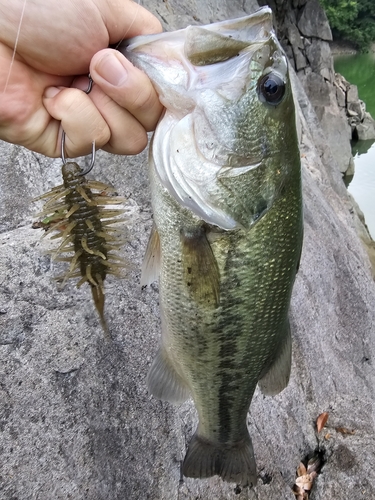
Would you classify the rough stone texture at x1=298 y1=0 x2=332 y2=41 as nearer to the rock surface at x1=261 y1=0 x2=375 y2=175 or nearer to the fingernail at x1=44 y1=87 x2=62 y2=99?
the rock surface at x1=261 y1=0 x2=375 y2=175

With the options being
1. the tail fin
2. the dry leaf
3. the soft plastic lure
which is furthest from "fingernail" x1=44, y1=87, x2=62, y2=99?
the dry leaf

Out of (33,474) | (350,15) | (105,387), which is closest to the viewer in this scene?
(33,474)

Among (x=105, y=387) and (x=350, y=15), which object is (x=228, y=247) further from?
(x=350, y=15)

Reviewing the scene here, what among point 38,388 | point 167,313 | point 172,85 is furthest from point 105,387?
point 172,85

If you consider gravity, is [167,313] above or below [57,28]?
below

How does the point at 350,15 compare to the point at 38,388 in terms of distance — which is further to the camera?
the point at 350,15

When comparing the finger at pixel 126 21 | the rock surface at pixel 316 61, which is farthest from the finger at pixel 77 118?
the rock surface at pixel 316 61

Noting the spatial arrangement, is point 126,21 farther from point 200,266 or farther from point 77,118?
point 200,266

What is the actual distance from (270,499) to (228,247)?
6.10 ft

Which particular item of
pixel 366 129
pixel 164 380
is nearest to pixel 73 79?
pixel 164 380

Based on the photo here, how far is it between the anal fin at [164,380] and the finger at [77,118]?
36.1 inches

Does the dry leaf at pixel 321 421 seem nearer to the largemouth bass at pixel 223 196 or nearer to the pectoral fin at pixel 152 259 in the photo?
the largemouth bass at pixel 223 196

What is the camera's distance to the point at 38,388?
6.97ft

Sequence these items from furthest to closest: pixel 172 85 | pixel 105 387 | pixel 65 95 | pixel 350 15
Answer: pixel 350 15
pixel 105 387
pixel 65 95
pixel 172 85
